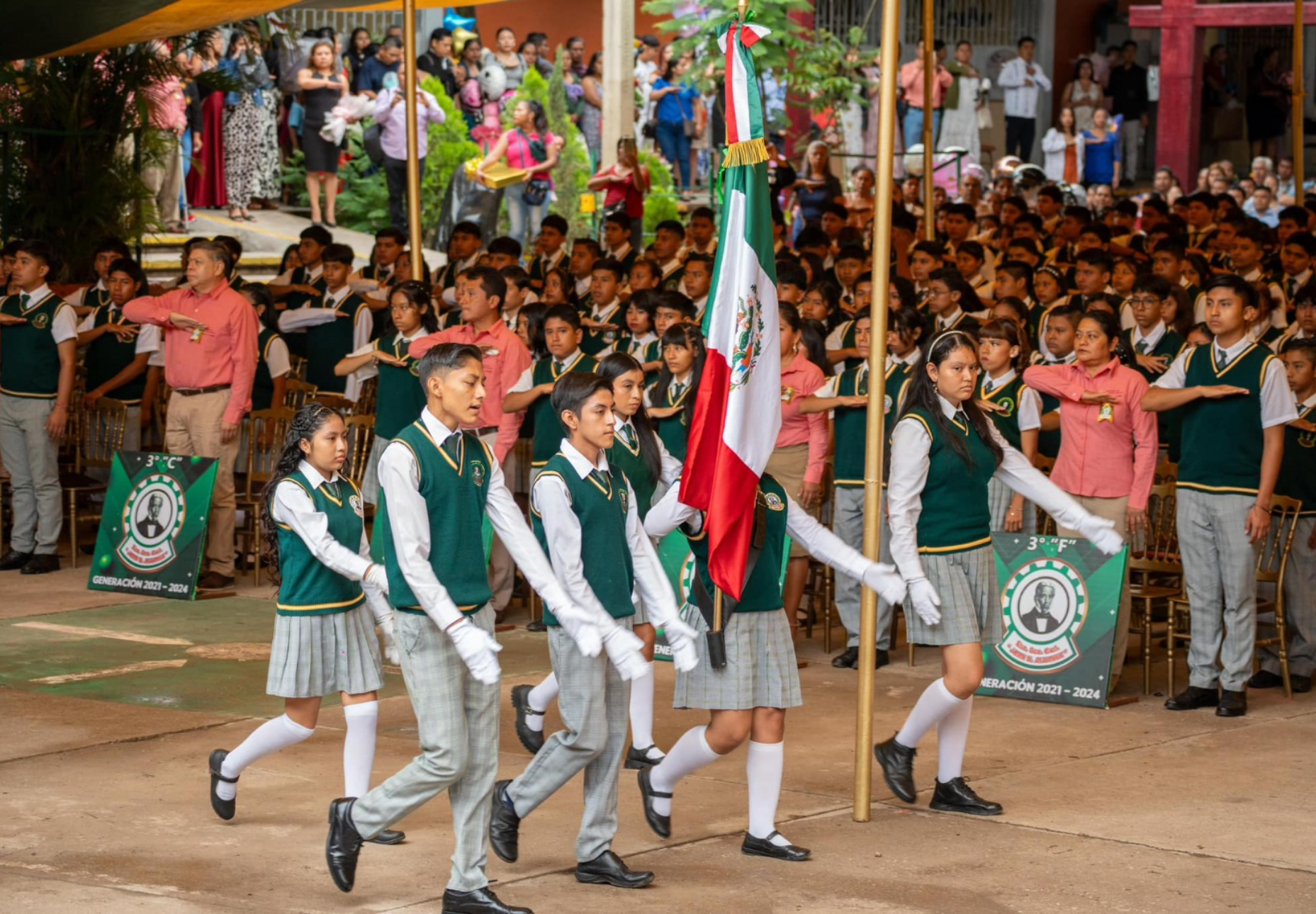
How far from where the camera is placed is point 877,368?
6.96 meters

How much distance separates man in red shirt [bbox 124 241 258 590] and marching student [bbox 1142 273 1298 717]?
5.28 metres

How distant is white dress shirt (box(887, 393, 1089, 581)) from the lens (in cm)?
707

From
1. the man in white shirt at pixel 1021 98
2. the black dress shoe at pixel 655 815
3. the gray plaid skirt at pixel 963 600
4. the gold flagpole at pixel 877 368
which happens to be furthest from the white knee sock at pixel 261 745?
the man in white shirt at pixel 1021 98

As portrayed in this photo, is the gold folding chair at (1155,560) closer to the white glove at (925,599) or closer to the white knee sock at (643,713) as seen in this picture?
the white knee sock at (643,713)

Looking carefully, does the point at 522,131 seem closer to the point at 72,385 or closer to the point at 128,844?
the point at 72,385

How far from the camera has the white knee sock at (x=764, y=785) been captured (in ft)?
21.6

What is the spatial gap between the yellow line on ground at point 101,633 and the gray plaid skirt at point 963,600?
4771 millimetres

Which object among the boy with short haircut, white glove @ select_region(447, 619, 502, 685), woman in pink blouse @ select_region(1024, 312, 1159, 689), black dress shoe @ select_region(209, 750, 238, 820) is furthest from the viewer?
the boy with short haircut

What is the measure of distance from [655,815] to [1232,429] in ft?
11.8

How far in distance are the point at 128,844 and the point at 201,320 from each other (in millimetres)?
→ 5331

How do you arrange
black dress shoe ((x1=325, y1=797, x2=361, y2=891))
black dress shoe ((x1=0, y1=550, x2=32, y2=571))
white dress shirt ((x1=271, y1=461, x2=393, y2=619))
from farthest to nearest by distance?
black dress shoe ((x1=0, y1=550, x2=32, y2=571)) < white dress shirt ((x1=271, y1=461, x2=393, y2=619)) < black dress shoe ((x1=325, y1=797, x2=361, y2=891))

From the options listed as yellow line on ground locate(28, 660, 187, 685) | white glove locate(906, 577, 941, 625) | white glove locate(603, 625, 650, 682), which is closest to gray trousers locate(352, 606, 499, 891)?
white glove locate(603, 625, 650, 682)

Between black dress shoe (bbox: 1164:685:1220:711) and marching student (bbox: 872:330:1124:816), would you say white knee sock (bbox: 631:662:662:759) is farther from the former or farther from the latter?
black dress shoe (bbox: 1164:685:1220:711)

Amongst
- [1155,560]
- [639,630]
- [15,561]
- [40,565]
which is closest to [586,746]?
[639,630]
